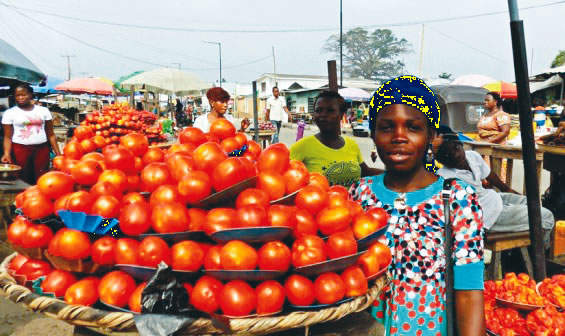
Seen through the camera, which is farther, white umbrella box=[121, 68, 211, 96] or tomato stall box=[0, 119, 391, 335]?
white umbrella box=[121, 68, 211, 96]

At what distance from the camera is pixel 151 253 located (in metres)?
1.34

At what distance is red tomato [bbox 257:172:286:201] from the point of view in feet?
5.33

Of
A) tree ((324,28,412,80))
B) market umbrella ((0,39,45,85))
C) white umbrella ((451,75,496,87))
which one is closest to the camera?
market umbrella ((0,39,45,85))

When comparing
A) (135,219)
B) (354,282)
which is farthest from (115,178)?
(354,282)

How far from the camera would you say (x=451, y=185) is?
169 cm

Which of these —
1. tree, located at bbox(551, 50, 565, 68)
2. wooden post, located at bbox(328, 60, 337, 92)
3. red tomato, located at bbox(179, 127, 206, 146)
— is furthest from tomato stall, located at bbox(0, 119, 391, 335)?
tree, located at bbox(551, 50, 565, 68)

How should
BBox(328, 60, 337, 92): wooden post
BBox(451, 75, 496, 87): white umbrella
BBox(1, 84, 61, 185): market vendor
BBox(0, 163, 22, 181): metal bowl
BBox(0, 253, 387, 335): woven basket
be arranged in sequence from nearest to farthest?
BBox(0, 253, 387, 335): woven basket → BBox(328, 60, 337, 92): wooden post → BBox(0, 163, 22, 181): metal bowl → BBox(1, 84, 61, 185): market vendor → BBox(451, 75, 496, 87): white umbrella

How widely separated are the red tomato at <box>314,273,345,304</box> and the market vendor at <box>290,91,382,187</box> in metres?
2.42

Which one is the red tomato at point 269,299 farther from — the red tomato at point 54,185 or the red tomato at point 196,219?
the red tomato at point 54,185

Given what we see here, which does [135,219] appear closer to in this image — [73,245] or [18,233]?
[73,245]

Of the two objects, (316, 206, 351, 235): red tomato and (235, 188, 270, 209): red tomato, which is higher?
(235, 188, 270, 209): red tomato

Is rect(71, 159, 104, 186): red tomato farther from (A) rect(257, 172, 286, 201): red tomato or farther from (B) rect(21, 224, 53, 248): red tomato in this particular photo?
(A) rect(257, 172, 286, 201): red tomato

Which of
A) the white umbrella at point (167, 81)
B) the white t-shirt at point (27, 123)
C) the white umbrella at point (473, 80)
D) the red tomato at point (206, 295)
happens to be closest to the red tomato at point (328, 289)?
the red tomato at point (206, 295)

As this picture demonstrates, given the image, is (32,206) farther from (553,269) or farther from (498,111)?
(498,111)
